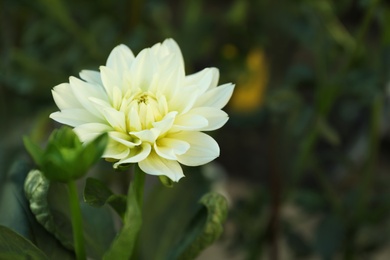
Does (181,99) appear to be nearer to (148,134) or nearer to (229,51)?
(148,134)

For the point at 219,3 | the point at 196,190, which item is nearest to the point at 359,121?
the point at 219,3

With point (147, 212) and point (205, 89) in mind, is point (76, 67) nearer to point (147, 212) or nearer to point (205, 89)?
point (147, 212)

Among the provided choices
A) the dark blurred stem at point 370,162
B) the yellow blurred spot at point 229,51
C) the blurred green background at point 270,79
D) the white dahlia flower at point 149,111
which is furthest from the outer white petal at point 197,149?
the yellow blurred spot at point 229,51

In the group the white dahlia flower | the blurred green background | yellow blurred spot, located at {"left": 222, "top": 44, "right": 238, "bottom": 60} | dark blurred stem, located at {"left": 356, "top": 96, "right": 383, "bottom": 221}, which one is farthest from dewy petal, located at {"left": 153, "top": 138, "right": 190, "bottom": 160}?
yellow blurred spot, located at {"left": 222, "top": 44, "right": 238, "bottom": 60}

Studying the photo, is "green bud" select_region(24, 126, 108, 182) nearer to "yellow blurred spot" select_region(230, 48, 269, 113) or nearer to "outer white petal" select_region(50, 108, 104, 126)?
"outer white petal" select_region(50, 108, 104, 126)

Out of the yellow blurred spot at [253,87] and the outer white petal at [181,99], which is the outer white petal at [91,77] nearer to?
the outer white petal at [181,99]

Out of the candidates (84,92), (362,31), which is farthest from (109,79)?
(362,31)
